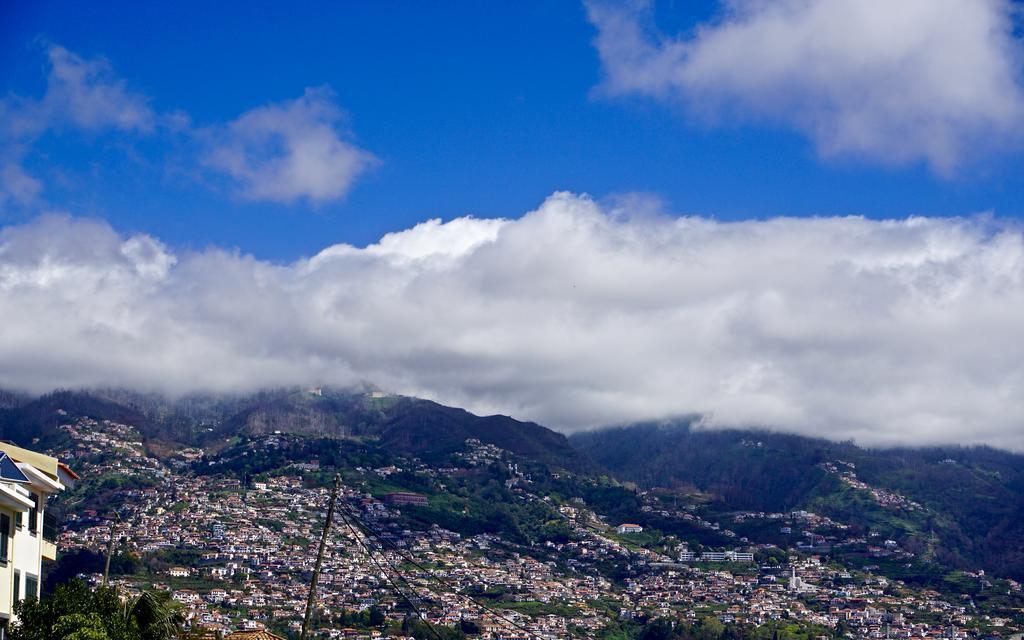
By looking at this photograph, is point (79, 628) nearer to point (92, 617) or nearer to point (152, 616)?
point (92, 617)

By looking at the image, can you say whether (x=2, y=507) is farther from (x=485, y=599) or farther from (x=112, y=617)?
(x=485, y=599)

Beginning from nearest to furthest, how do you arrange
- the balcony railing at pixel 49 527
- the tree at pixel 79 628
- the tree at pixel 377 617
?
the tree at pixel 79 628
the balcony railing at pixel 49 527
the tree at pixel 377 617

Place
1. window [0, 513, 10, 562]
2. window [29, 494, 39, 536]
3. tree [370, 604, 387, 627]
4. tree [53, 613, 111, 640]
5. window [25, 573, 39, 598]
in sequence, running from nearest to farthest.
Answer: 1. tree [53, 613, 111, 640]
2. window [0, 513, 10, 562]
3. window [25, 573, 39, 598]
4. window [29, 494, 39, 536]
5. tree [370, 604, 387, 627]

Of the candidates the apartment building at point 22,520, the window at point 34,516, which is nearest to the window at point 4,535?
the apartment building at point 22,520

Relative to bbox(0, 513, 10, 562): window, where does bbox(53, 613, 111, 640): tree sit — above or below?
below

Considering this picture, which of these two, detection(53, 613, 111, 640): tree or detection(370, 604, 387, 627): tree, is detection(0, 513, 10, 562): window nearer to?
detection(53, 613, 111, 640): tree

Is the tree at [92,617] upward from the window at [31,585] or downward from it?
downward

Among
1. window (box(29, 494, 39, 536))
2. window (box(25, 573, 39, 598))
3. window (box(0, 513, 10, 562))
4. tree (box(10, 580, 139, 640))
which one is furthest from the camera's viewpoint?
window (box(29, 494, 39, 536))

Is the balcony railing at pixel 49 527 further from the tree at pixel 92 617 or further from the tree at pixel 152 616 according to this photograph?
the tree at pixel 152 616

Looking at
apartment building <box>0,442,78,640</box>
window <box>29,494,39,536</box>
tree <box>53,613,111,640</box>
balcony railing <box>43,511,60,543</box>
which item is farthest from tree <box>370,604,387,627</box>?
tree <box>53,613,111,640</box>
